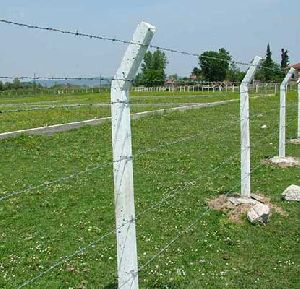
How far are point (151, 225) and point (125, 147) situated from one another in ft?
12.3

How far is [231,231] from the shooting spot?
24.6 feet

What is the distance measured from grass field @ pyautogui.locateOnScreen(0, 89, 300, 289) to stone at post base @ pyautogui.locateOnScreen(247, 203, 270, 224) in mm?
109

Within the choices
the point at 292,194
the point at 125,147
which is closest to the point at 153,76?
the point at 292,194

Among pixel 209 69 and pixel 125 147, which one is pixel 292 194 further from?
pixel 209 69

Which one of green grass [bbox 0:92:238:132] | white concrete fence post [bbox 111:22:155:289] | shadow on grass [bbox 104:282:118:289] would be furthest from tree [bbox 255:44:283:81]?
white concrete fence post [bbox 111:22:155:289]

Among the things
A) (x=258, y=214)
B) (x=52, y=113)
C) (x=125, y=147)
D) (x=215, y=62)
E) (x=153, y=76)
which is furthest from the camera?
(x=52, y=113)

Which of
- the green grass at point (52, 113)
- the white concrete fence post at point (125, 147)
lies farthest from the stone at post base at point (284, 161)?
the white concrete fence post at point (125, 147)

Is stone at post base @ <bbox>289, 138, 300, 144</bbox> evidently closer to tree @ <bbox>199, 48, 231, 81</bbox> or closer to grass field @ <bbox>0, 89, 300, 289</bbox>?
grass field @ <bbox>0, 89, 300, 289</bbox>

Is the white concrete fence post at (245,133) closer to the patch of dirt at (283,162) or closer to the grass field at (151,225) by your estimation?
the grass field at (151,225)

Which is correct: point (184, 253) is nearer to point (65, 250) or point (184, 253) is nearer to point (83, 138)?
point (65, 250)

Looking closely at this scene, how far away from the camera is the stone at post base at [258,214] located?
782 centimetres

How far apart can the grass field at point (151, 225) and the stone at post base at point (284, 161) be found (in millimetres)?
361

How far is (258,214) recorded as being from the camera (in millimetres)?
7855

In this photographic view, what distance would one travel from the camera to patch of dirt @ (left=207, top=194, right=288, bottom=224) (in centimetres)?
808
